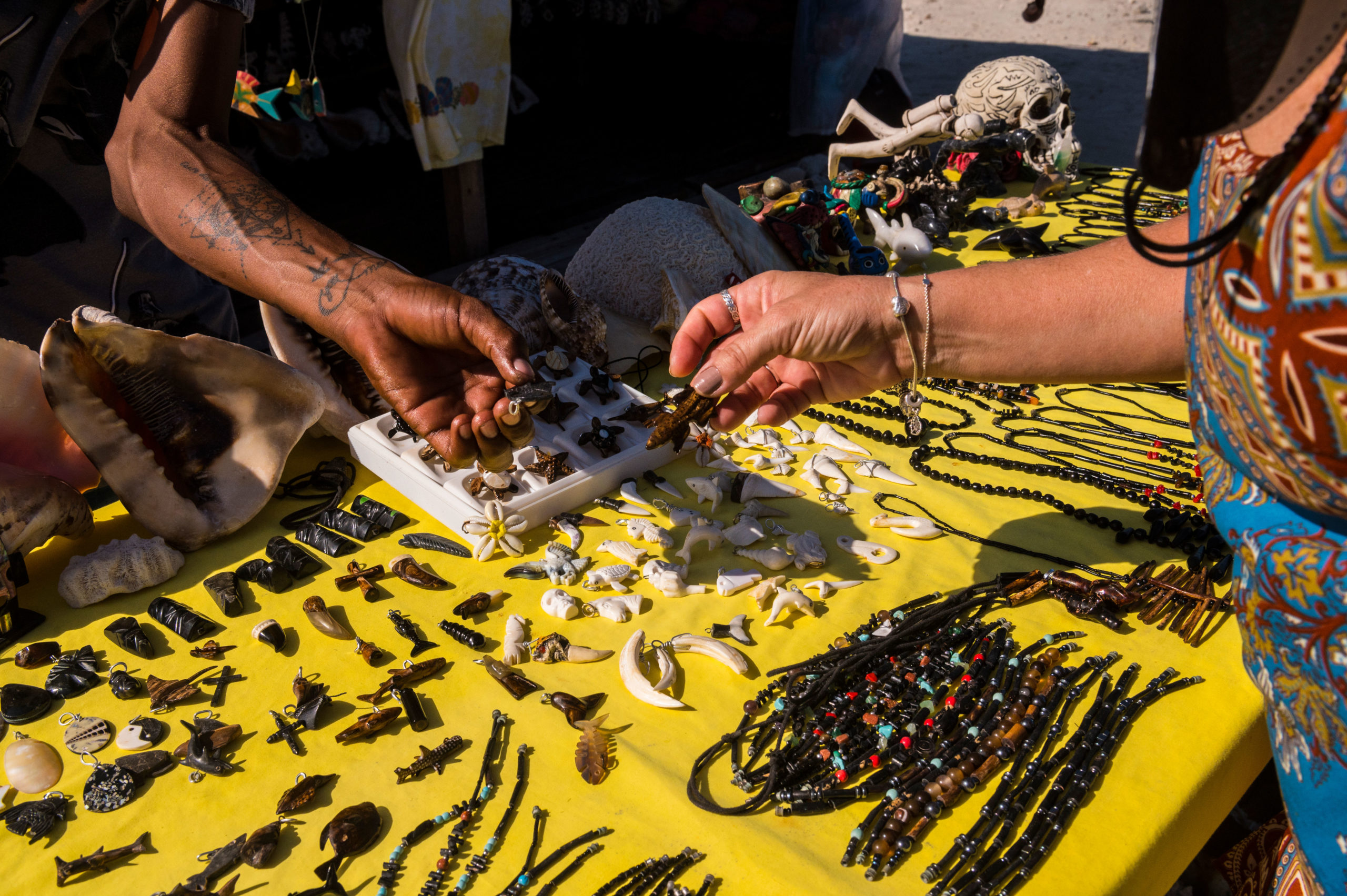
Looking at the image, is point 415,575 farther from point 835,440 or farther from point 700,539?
point 835,440

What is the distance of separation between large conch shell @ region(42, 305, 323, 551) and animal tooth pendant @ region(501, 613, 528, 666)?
739 millimetres

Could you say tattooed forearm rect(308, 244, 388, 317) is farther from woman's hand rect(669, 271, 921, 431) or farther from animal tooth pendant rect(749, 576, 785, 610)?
animal tooth pendant rect(749, 576, 785, 610)

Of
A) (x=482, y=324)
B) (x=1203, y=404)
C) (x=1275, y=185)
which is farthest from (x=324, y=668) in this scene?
(x=1275, y=185)

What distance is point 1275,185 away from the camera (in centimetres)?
80

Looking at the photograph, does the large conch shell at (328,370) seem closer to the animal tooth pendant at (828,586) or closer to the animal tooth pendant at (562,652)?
the animal tooth pendant at (562,652)

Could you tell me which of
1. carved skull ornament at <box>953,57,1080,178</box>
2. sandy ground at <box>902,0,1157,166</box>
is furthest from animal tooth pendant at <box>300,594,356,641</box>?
sandy ground at <box>902,0,1157,166</box>

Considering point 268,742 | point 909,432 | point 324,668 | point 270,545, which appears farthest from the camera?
point 909,432

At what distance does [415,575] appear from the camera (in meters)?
1.88

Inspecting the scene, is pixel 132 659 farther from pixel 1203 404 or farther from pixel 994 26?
pixel 994 26

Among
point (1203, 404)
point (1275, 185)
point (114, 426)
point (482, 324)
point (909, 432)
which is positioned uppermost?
point (1275, 185)

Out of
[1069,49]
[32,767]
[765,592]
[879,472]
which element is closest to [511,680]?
[765,592]

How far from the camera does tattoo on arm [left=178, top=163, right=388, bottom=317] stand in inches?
79.1

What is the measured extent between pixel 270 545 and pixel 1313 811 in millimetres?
Answer: 1911

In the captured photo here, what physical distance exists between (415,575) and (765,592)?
75 centimetres
